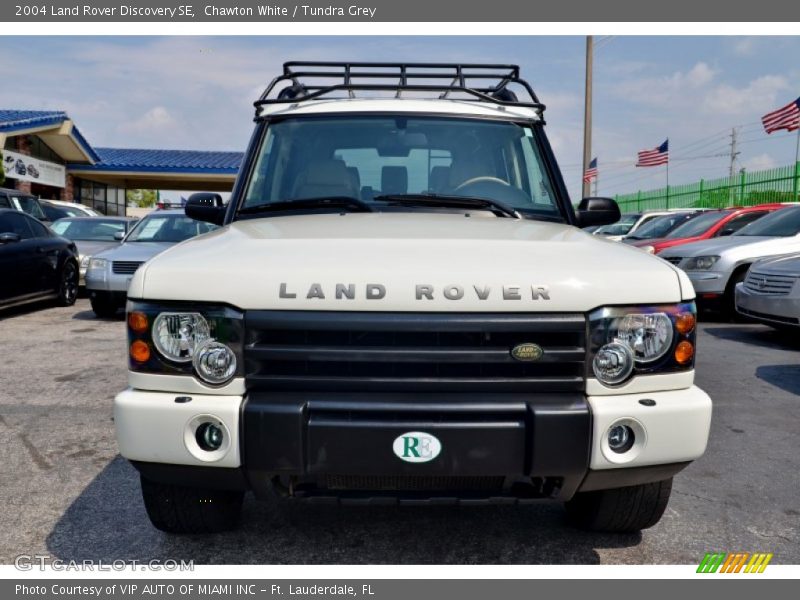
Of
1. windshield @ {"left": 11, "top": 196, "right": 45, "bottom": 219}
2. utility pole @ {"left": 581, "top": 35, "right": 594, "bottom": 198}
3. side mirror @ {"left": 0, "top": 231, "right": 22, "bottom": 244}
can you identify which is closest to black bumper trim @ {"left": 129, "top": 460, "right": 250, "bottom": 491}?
side mirror @ {"left": 0, "top": 231, "right": 22, "bottom": 244}

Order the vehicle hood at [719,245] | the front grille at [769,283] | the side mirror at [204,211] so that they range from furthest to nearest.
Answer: the vehicle hood at [719,245] < the front grille at [769,283] < the side mirror at [204,211]

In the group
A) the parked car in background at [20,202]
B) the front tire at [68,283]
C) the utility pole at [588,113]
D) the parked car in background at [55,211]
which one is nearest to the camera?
the front tire at [68,283]

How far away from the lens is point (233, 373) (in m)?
2.59

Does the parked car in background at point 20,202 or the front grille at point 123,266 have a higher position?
the parked car in background at point 20,202

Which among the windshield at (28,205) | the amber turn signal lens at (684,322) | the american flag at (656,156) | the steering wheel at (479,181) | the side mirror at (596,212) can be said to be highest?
the american flag at (656,156)

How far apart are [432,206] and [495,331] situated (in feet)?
4.14

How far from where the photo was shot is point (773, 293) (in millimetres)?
8375

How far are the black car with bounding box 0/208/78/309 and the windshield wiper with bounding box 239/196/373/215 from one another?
754 cm

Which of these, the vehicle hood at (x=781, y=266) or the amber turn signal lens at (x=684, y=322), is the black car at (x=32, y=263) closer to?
the vehicle hood at (x=781, y=266)

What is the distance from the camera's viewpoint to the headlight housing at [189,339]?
258 centimetres

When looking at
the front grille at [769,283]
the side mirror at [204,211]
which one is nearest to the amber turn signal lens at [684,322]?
the side mirror at [204,211]

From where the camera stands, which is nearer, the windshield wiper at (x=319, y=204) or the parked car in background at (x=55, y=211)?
the windshield wiper at (x=319, y=204)

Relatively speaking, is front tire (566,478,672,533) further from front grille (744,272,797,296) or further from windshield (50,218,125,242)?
windshield (50,218,125,242)

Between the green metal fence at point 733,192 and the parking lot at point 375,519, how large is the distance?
1573cm
